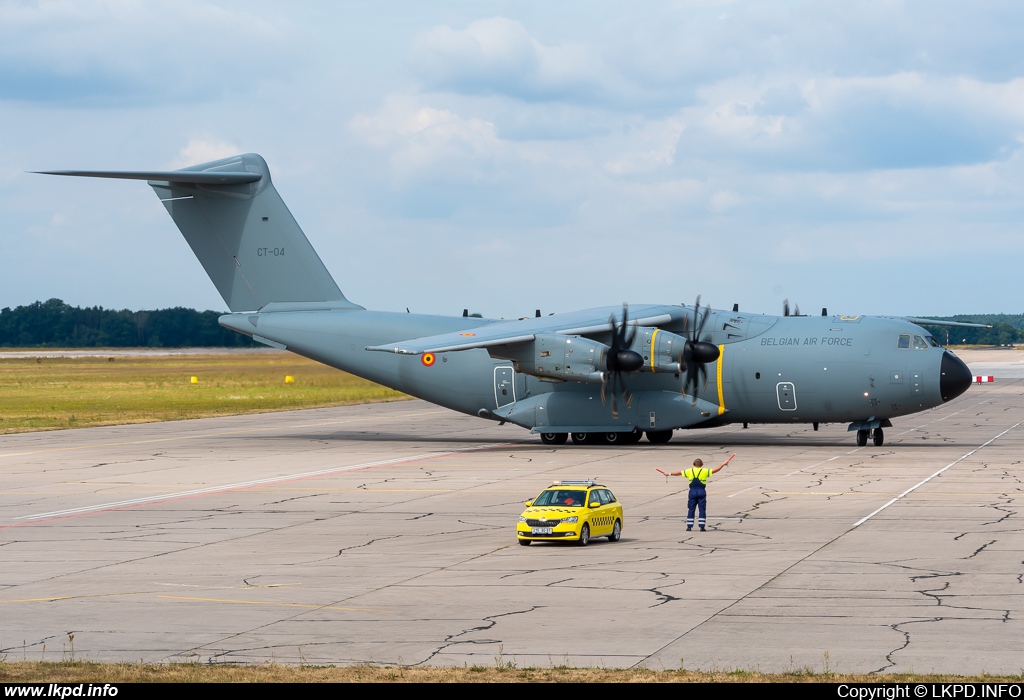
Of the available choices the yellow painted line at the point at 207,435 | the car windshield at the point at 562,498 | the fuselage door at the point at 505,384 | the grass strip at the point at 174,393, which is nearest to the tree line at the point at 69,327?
the grass strip at the point at 174,393

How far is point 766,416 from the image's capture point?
38.5m

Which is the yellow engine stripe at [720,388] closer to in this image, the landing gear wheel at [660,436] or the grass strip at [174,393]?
the landing gear wheel at [660,436]

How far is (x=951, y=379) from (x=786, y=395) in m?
4.92

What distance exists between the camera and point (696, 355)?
37.3 meters

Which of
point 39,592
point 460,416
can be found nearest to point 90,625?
point 39,592

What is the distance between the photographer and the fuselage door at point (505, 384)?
40.6 m

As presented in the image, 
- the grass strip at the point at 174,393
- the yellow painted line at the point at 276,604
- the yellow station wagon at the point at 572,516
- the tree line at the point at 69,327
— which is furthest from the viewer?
the tree line at the point at 69,327

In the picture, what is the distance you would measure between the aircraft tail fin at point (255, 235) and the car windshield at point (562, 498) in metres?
23.2

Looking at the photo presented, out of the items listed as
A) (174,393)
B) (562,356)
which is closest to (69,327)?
(174,393)

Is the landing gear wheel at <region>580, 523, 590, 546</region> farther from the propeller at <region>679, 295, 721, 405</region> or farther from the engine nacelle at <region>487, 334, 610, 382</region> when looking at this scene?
the propeller at <region>679, 295, 721, 405</region>

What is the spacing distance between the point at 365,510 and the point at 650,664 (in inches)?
547

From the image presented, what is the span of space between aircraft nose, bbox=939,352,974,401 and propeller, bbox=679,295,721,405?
22.2 feet
